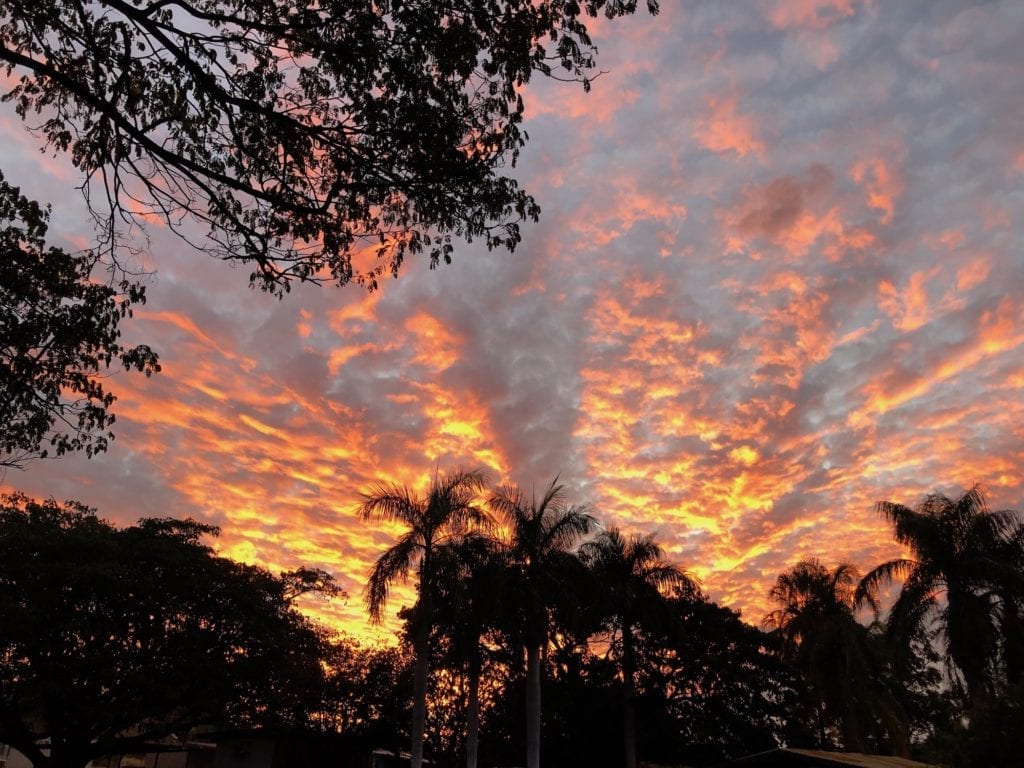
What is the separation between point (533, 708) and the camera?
2558cm

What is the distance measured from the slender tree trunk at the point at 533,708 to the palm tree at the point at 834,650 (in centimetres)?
1798

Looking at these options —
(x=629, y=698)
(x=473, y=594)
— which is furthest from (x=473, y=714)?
(x=629, y=698)

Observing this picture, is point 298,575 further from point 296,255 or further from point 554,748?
point 296,255

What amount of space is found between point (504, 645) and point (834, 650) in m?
18.2

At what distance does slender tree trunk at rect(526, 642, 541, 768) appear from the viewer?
24812 mm

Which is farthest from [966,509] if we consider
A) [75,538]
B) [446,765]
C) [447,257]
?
[75,538]

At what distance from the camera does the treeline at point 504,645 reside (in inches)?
1007

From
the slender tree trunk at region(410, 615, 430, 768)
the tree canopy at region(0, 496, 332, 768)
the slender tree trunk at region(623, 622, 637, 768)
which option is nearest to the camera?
the slender tree trunk at region(410, 615, 430, 768)

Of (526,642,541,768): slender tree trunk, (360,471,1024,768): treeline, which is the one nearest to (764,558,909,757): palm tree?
(360,471,1024,768): treeline

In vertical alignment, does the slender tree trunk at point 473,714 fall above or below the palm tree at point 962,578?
below

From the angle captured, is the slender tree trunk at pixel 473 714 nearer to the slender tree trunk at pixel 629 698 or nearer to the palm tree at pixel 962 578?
the slender tree trunk at pixel 629 698

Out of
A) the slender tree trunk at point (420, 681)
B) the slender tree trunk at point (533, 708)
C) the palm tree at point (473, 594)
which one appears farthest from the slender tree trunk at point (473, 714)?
the slender tree trunk at point (420, 681)

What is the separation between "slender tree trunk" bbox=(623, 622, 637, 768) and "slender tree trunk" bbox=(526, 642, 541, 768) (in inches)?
391

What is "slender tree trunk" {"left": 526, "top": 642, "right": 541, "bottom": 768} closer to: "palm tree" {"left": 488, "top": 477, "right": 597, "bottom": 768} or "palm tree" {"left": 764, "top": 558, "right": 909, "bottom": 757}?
"palm tree" {"left": 488, "top": 477, "right": 597, "bottom": 768}
